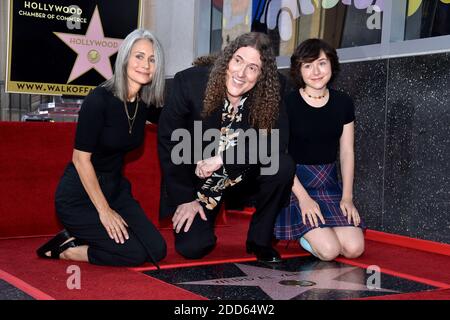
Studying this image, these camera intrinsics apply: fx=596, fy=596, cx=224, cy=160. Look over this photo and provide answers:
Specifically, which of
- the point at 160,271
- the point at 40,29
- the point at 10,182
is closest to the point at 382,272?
the point at 160,271

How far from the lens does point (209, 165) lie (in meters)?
2.36

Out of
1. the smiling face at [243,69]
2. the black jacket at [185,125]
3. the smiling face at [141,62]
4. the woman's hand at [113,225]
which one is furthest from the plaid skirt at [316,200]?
the smiling face at [141,62]

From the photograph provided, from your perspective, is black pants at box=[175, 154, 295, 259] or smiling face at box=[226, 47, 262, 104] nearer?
smiling face at box=[226, 47, 262, 104]

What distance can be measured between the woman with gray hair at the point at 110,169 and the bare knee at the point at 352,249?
2.57ft

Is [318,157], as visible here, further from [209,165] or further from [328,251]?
[209,165]

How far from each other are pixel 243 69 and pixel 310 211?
69cm

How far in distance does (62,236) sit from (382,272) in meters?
1.26

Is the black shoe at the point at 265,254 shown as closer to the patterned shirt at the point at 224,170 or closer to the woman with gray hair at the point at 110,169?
the patterned shirt at the point at 224,170

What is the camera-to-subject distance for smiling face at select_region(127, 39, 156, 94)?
7.29 feet

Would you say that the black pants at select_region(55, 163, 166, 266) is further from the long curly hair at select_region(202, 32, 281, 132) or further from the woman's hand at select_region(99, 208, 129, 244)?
the long curly hair at select_region(202, 32, 281, 132)

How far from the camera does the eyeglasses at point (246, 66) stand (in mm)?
2234

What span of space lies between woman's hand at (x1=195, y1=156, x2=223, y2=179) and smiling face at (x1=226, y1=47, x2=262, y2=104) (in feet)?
0.93

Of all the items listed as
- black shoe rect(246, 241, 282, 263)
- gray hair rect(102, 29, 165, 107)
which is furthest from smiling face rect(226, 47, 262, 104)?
black shoe rect(246, 241, 282, 263)

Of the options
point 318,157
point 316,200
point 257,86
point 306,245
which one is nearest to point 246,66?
point 257,86
